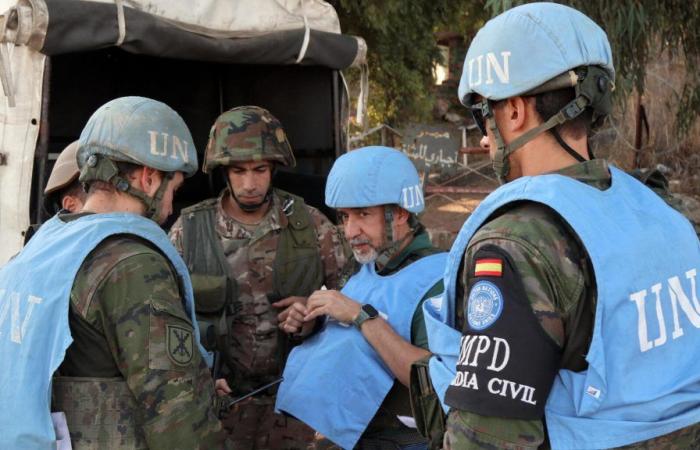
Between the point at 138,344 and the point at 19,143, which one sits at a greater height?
the point at 19,143

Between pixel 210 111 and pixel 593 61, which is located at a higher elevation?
pixel 593 61

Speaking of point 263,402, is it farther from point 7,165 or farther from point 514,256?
point 514,256

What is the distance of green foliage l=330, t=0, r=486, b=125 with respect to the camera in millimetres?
6723

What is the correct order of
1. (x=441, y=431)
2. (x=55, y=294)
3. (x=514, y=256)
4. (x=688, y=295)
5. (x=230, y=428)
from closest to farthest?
(x=514, y=256) → (x=688, y=295) → (x=441, y=431) → (x=55, y=294) → (x=230, y=428)

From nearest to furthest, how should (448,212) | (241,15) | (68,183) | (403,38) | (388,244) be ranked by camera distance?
(388,244) → (68,183) → (241,15) → (403,38) → (448,212)

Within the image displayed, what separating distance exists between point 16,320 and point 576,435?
1.51 m

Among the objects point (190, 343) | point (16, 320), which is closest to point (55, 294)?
point (16, 320)

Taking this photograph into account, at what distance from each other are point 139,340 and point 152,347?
41mm

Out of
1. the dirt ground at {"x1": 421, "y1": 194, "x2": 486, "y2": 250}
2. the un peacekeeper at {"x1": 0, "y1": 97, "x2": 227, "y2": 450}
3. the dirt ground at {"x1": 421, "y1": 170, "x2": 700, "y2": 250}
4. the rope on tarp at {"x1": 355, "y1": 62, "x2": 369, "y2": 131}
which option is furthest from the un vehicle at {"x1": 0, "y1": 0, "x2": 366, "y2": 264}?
the dirt ground at {"x1": 421, "y1": 194, "x2": 486, "y2": 250}

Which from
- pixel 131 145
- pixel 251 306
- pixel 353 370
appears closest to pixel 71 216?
pixel 131 145

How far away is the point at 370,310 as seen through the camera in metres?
2.62

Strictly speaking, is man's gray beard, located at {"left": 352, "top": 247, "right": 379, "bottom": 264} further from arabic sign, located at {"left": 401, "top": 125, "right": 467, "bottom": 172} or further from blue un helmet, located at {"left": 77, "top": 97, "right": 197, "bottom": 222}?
arabic sign, located at {"left": 401, "top": 125, "right": 467, "bottom": 172}

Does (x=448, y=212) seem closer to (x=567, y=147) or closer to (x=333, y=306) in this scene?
(x=333, y=306)

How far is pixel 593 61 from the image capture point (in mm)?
1717
